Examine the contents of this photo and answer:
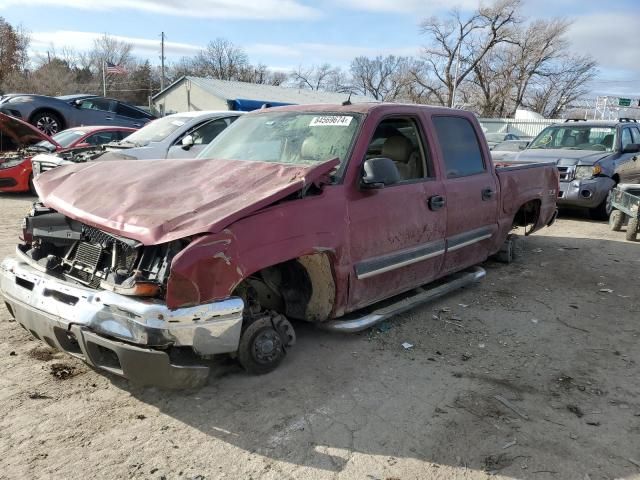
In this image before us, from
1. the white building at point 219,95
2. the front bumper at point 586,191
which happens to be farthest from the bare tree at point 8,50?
the front bumper at point 586,191

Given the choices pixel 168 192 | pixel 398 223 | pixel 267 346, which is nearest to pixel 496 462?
pixel 267 346

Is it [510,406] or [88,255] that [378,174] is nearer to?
[510,406]

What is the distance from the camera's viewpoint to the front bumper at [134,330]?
2832 millimetres

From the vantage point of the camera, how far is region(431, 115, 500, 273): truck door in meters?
4.83

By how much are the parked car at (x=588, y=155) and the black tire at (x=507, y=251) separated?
4.04 meters

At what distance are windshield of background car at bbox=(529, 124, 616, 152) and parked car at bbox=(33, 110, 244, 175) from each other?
22.2 ft

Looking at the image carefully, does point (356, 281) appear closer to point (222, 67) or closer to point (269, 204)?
point (269, 204)

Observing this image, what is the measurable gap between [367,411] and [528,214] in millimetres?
4527

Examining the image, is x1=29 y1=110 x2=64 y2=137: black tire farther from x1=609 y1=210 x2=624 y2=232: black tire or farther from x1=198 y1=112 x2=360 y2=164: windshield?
x1=609 y1=210 x2=624 y2=232: black tire

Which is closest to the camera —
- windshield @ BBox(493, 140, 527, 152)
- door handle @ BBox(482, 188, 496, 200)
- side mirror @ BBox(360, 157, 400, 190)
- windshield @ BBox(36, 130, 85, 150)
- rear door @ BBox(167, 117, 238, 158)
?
side mirror @ BBox(360, 157, 400, 190)

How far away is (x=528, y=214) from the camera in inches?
266

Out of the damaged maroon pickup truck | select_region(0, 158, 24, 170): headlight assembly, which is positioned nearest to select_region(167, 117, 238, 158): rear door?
the damaged maroon pickup truck

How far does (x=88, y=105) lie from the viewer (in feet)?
52.7

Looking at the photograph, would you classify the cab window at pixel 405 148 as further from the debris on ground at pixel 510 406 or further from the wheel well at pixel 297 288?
the debris on ground at pixel 510 406
